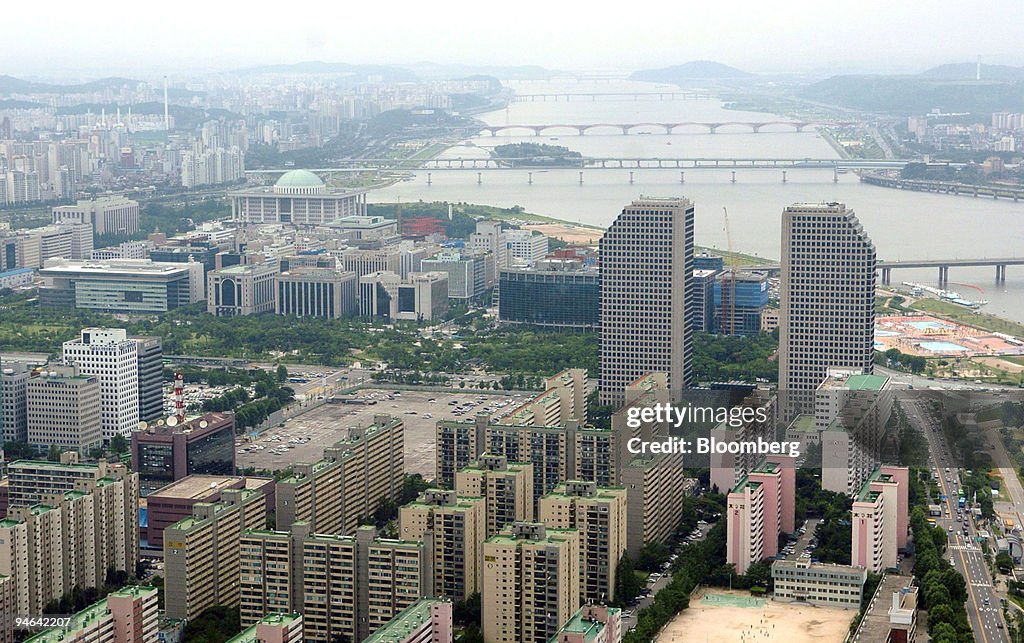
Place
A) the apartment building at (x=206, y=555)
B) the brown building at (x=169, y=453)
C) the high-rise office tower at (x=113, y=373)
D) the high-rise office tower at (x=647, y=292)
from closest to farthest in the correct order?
the apartment building at (x=206, y=555) → the brown building at (x=169, y=453) → the high-rise office tower at (x=113, y=373) → the high-rise office tower at (x=647, y=292)

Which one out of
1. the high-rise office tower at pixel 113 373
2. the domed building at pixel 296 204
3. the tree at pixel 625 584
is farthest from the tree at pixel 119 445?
the domed building at pixel 296 204

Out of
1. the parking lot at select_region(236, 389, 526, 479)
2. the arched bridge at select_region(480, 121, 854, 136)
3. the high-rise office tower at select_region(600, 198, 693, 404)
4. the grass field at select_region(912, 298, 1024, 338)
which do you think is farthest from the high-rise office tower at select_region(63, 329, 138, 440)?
the arched bridge at select_region(480, 121, 854, 136)

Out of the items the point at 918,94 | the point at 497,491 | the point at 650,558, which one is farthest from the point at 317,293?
the point at 918,94

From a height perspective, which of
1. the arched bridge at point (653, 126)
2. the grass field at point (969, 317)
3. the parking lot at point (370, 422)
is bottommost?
the parking lot at point (370, 422)

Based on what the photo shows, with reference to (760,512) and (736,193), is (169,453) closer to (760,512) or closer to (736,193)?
(760,512)

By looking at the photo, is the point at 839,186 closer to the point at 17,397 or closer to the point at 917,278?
the point at 917,278

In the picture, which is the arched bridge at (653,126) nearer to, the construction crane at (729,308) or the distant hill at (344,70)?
the distant hill at (344,70)

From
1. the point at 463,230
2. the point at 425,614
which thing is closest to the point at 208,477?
the point at 425,614
